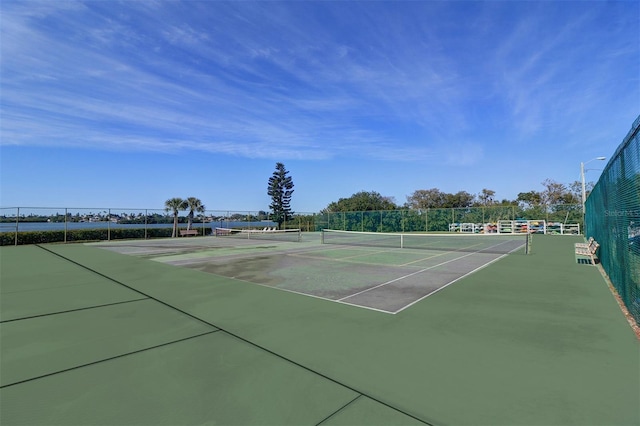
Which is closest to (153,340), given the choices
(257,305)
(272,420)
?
(257,305)

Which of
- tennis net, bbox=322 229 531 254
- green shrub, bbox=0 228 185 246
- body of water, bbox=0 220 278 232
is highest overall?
body of water, bbox=0 220 278 232

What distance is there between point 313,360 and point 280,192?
44872mm

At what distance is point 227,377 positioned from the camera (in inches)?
108

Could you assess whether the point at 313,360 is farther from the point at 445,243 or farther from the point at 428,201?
the point at 428,201

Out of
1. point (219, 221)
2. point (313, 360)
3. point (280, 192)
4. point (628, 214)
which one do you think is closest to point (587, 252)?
Answer: point (628, 214)

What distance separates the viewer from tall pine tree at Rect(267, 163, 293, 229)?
47188mm

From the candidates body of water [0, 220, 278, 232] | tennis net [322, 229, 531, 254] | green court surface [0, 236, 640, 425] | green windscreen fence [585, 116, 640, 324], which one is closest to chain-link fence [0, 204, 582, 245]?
body of water [0, 220, 278, 232]

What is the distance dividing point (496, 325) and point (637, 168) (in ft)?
9.12

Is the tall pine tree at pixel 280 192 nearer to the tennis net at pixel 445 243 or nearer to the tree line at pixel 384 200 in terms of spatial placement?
the tree line at pixel 384 200

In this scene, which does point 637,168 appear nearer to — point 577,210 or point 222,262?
point 222,262

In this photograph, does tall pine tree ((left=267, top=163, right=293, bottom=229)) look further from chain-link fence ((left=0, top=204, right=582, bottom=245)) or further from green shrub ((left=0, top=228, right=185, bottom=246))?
green shrub ((left=0, top=228, right=185, bottom=246))

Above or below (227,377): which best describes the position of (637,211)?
above

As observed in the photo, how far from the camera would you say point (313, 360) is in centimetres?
308

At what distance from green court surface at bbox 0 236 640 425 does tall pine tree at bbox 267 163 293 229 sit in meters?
41.4
